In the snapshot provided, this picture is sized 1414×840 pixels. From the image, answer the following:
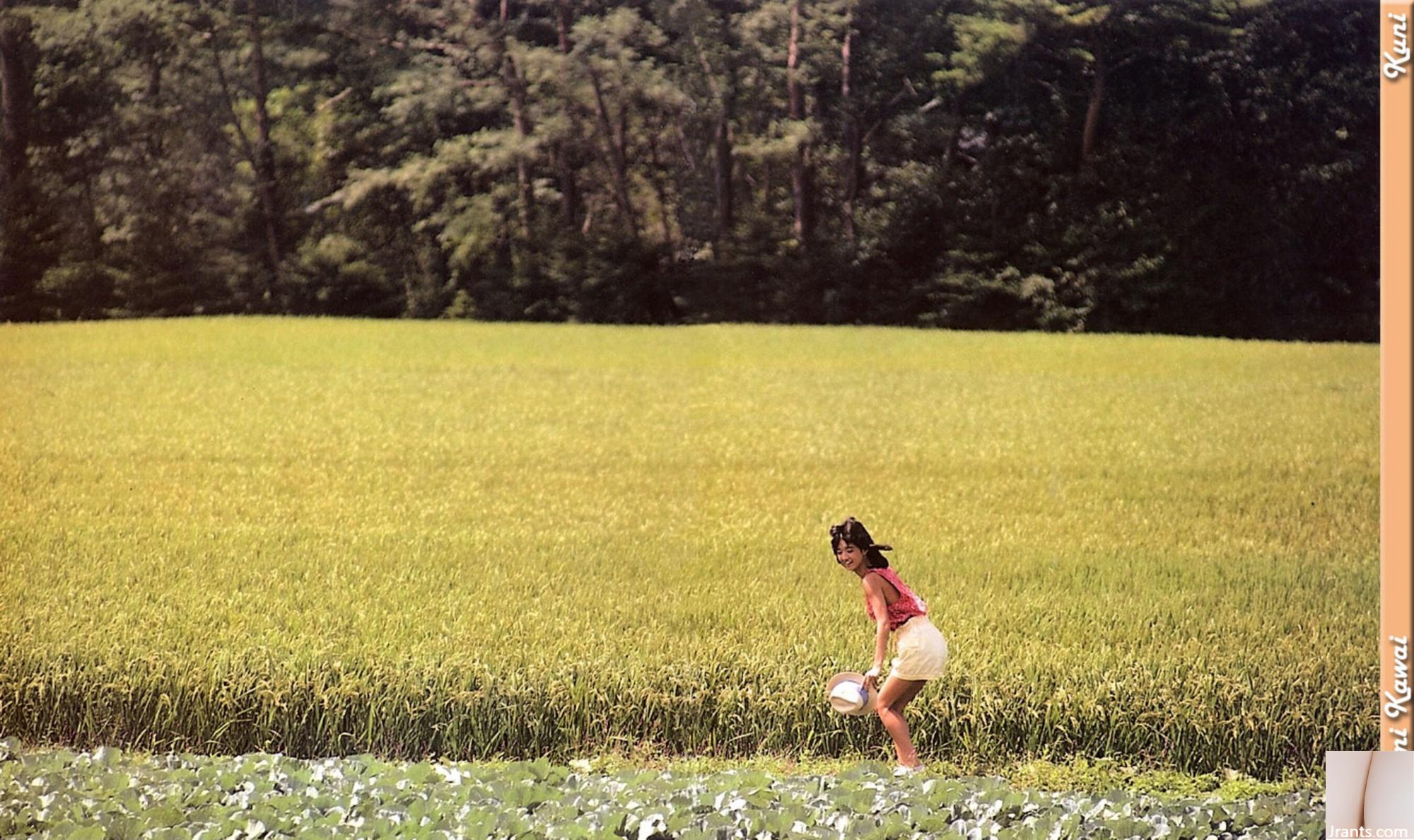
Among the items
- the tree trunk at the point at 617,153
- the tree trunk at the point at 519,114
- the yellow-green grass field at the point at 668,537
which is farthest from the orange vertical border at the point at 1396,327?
the tree trunk at the point at 519,114

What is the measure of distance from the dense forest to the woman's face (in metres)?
0.91

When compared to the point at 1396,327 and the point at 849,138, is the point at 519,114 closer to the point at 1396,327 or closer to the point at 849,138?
the point at 849,138

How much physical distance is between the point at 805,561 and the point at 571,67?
1607mm

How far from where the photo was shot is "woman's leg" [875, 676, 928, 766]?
11.3 ft

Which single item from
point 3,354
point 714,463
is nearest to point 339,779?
point 714,463

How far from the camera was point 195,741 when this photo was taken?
354 cm

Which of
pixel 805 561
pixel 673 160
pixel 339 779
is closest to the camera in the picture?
pixel 339 779

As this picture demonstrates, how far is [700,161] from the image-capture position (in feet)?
13.4

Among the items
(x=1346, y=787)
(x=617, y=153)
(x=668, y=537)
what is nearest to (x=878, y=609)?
(x=668, y=537)

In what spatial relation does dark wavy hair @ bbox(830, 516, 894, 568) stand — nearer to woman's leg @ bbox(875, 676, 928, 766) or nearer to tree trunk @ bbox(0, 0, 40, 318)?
woman's leg @ bbox(875, 676, 928, 766)

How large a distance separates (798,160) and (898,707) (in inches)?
65.1

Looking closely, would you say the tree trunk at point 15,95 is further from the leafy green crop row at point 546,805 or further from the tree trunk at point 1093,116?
the tree trunk at point 1093,116

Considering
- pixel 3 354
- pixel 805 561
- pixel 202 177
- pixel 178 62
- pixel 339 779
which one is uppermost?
pixel 178 62

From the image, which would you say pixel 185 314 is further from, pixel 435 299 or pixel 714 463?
pixel 714 463
